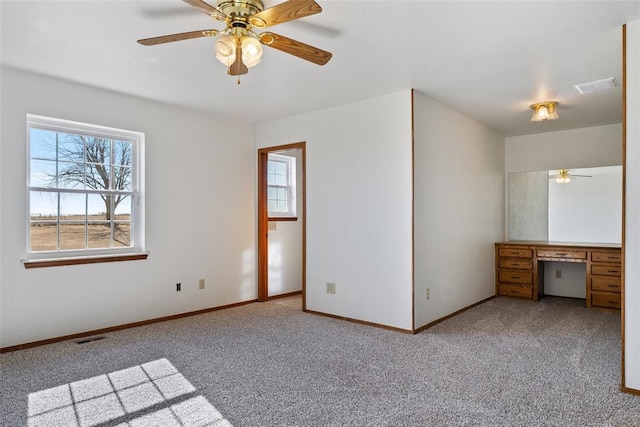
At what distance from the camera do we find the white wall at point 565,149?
5.32 m

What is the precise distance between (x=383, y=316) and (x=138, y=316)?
252cm

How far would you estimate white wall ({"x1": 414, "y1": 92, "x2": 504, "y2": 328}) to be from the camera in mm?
4070

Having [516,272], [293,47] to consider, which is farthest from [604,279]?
[293,47]

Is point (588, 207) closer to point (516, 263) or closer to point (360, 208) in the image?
point (516, 263)

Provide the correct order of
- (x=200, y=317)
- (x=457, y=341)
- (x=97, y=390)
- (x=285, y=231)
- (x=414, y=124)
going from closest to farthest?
(x=97, y=390) → (x=457, y=341) → (x=414, y=124) → (x=200, y=317) → (x=285, y=231)

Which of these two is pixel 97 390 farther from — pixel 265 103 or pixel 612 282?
pixel 612 282

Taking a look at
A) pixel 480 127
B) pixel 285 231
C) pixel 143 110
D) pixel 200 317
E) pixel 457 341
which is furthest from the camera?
pixel 285 231

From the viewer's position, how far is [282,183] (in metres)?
6.08

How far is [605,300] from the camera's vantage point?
494 cm

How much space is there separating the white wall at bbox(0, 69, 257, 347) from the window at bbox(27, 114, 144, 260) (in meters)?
0.12

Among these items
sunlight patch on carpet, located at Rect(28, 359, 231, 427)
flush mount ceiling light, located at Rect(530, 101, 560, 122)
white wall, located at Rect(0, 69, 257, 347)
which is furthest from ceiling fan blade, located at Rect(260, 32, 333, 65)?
flush mount ceiling light, located at Rect(530, 101, 560, 122)

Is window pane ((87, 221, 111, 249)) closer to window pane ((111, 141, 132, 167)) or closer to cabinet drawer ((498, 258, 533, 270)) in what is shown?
window pane ((111, 141, 132, 167))

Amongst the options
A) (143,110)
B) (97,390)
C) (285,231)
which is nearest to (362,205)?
(285,231)

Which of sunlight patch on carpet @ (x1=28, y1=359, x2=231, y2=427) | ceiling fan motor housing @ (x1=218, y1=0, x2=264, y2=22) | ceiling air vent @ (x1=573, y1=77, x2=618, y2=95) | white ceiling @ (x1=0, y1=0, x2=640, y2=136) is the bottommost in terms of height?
sunlight patch on carpet @ (x1=28, y1=359, x2=231, y2=427)
